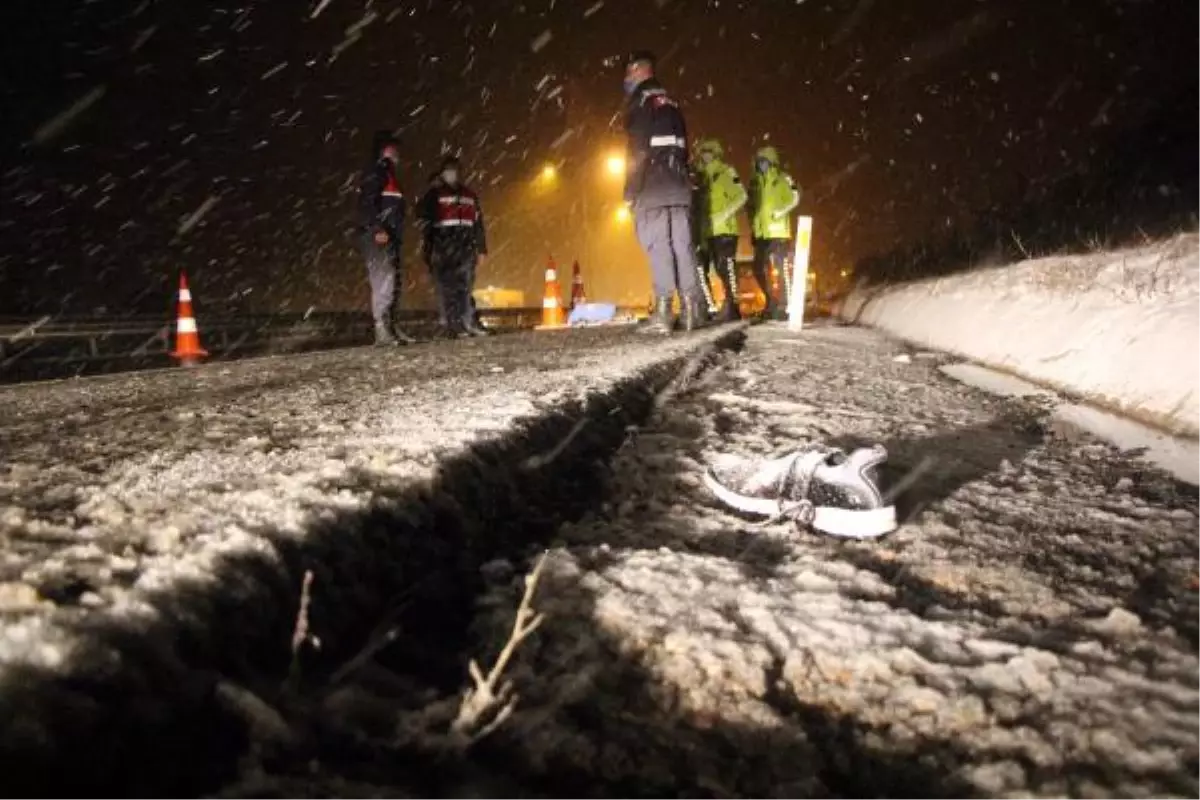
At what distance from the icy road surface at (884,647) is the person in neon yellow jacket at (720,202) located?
780 centimetres

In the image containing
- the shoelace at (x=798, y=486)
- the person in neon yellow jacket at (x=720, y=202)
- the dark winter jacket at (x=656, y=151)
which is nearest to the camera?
the shoelace at (x=798, y=486)

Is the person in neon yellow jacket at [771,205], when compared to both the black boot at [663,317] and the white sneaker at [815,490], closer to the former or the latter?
the black boot at [663,317]

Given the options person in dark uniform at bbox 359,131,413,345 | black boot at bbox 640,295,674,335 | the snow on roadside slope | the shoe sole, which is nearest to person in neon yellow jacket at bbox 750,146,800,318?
black boot at bbox 640,295,674,335

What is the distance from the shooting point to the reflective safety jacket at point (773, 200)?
1082cm

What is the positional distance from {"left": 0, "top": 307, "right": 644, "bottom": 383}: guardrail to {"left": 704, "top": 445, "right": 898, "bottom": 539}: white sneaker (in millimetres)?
7879

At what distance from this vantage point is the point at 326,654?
157 cm

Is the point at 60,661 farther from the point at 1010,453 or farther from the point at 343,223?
the point at 343,223

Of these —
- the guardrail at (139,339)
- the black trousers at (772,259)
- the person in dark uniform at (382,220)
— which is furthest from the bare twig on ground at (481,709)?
the black trousers at (772,259)

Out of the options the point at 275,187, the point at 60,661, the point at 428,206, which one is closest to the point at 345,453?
the point at 60,661

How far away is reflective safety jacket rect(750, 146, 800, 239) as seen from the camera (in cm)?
1082

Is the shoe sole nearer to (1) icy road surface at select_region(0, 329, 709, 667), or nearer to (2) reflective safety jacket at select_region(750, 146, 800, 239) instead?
(1) icy road surface at select_region(0, 329, 709, 667)

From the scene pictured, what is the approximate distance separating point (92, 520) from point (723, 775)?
150 cm

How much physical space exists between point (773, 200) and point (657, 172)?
386cm

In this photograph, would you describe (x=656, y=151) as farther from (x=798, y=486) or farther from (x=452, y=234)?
(x=798, y=486)
